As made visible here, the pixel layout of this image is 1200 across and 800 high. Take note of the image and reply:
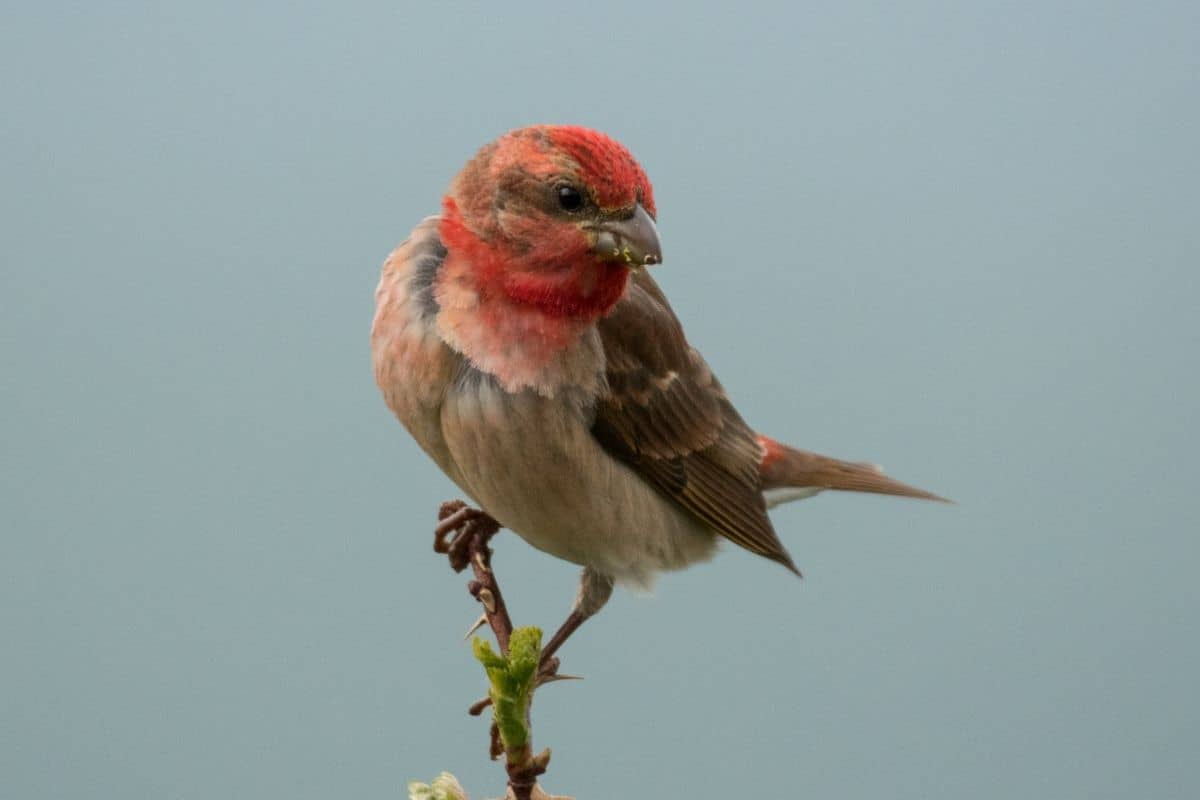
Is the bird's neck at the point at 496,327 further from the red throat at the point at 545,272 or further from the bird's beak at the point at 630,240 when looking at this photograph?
the bird's beak at the point at 630,240

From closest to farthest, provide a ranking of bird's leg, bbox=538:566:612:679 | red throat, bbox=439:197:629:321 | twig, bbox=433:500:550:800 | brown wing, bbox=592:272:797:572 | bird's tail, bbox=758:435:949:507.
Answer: twig, bbox=433:500:550:800 < red throat, bbox=439:197:629:321 < brown wing, bbox=592:272:797:572 < bird's leg, bbox=538:566:612:679 < bird's tail, bbox=758:435:949:507

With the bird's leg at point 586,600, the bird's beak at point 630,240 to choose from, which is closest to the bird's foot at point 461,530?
the bird's leg at point 586,600

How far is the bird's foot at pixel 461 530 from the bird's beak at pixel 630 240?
1.12 meters

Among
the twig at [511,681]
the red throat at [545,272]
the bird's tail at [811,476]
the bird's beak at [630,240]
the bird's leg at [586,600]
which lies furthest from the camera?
the bird's tail at [811,476]

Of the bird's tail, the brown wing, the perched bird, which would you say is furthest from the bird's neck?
the bird's tail

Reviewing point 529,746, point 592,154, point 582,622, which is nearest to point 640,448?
point 582,622

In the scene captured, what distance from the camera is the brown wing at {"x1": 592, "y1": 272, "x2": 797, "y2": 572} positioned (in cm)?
360

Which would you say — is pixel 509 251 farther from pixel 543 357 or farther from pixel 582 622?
pixel 582 622

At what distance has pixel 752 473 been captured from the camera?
167 inches

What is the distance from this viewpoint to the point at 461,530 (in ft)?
12.9

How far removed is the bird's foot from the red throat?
82cm

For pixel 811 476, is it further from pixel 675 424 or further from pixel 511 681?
pixel 511 681

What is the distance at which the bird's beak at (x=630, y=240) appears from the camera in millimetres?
2971

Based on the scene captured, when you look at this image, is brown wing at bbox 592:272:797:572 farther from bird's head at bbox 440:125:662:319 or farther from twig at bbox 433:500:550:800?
twig at bbox 433:500:550:800
